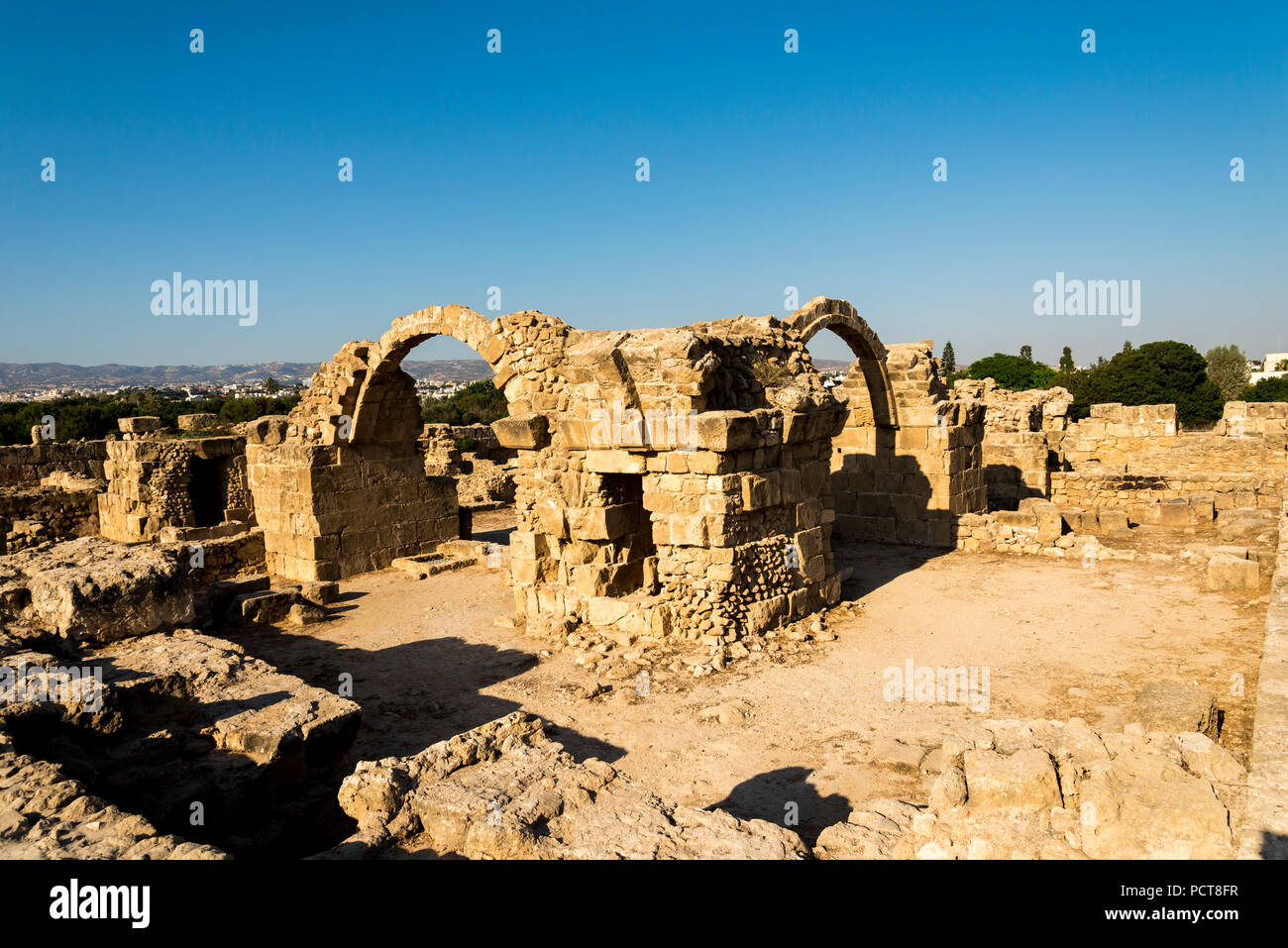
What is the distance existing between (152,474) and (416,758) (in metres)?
12.5

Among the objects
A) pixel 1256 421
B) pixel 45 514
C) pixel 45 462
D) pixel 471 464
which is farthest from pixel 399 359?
pixel 1256 421

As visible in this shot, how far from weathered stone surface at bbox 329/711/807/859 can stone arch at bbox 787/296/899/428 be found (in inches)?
282

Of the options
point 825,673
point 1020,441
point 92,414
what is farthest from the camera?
point 92,414

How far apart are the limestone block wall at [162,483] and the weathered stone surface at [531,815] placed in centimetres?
1149

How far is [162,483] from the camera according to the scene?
14.2m

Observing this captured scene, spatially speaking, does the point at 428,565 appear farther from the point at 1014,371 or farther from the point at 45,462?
the point at 1014,371

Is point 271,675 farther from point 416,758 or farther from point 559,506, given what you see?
point 559,506

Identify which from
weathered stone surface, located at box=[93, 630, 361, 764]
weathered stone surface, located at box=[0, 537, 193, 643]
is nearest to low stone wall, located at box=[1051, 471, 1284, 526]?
weathered stone surface, located at box=[93, 630, 361, 764]

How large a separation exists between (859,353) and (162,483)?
11.9 metres
